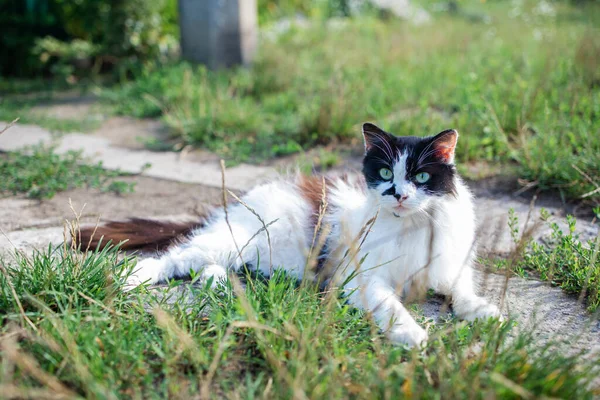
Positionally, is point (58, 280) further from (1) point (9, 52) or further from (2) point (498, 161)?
(1) point (9, 52)

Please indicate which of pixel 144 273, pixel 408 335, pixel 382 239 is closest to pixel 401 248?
pixel 382 239

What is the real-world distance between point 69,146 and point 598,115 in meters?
4.26

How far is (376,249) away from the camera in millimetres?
2404

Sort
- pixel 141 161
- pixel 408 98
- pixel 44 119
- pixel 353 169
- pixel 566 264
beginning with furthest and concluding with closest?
1. pixel 44 119
2. pixel 408 98
3. pixel 141 161
4. pixel 353 169
5. pixel 566 264

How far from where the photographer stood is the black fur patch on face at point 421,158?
2.32 m

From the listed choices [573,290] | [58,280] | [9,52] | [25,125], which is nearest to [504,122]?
[573,290]

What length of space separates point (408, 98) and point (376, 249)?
3.05 metres

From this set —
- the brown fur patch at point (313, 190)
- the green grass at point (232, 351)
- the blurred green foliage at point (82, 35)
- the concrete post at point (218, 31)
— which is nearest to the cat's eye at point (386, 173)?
the brown fur patch at point (313, 190)

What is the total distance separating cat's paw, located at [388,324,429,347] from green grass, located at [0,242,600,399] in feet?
0.15

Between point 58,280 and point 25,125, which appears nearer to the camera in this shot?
point 58,280

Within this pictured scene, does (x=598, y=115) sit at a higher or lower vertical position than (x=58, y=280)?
higher

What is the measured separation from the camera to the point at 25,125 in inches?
202

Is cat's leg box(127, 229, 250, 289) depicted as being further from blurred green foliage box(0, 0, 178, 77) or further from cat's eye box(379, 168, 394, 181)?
blurred green foliage box(0, 0, 178, 77)

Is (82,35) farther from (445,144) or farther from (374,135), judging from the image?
(445,144)
